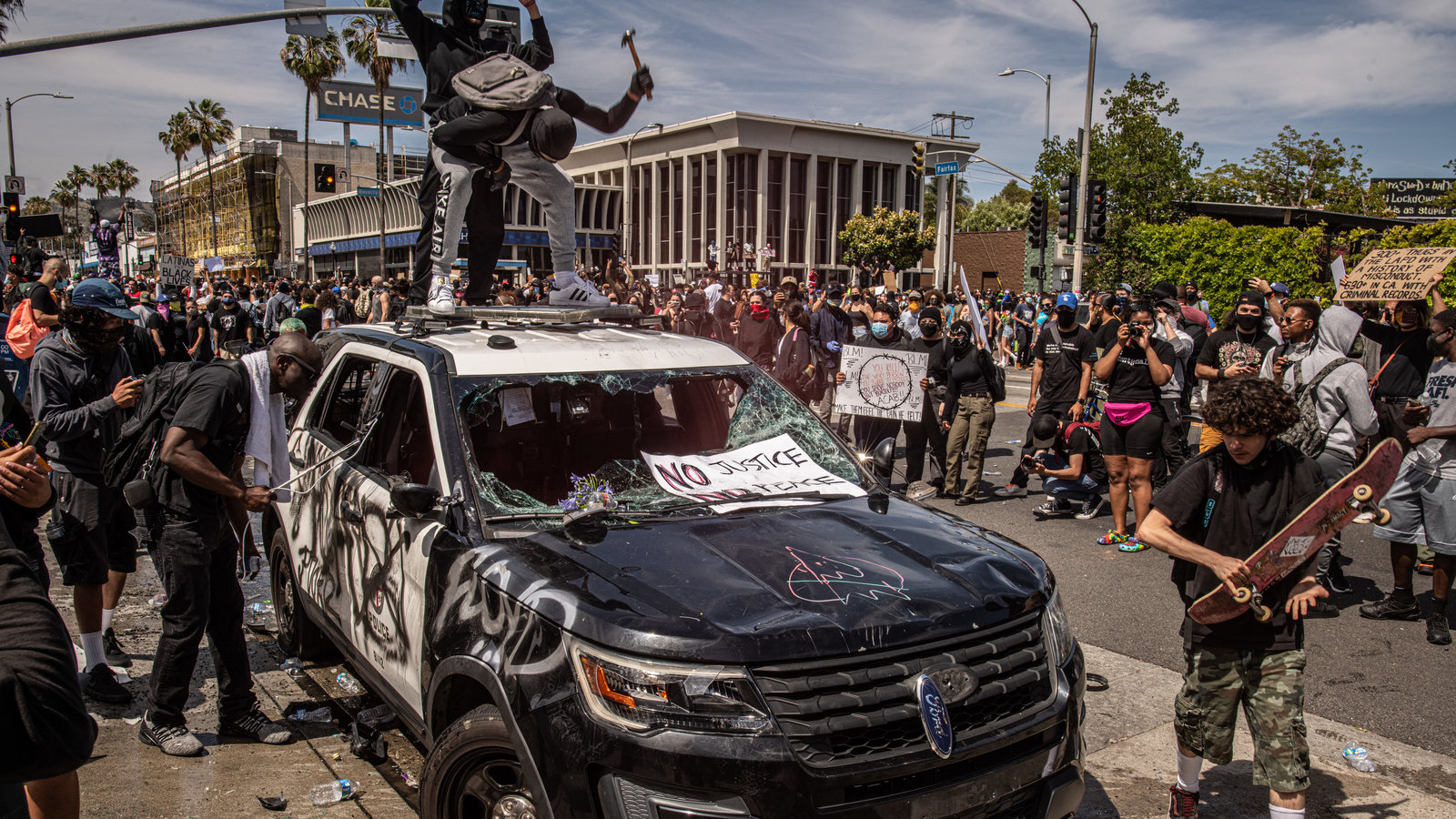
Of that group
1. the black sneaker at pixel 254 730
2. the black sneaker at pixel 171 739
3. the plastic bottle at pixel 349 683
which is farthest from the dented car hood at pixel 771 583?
the plastic bottle at pixel 349 683

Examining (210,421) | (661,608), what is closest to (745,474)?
(661,608)

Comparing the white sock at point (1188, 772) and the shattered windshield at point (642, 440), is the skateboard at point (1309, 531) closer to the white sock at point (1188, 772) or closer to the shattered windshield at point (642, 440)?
the white sock at point (1188, 772)

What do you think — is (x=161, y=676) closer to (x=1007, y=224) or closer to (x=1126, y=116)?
(x=1126, y=116)

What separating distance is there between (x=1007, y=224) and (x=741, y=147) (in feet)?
117

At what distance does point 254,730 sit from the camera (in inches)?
168

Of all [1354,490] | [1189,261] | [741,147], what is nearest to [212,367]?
[1354,490]

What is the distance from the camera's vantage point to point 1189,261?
745 inches

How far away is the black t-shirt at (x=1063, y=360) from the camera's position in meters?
8.97

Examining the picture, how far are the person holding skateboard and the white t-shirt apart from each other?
319 cm

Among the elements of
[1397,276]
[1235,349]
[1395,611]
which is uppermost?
[1397,276]

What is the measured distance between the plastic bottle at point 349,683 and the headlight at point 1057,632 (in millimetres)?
3526

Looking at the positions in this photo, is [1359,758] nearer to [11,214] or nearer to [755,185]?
[11,214]

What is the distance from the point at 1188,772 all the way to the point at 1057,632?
1.04 meters

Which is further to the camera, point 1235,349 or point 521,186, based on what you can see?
point 1235,349
